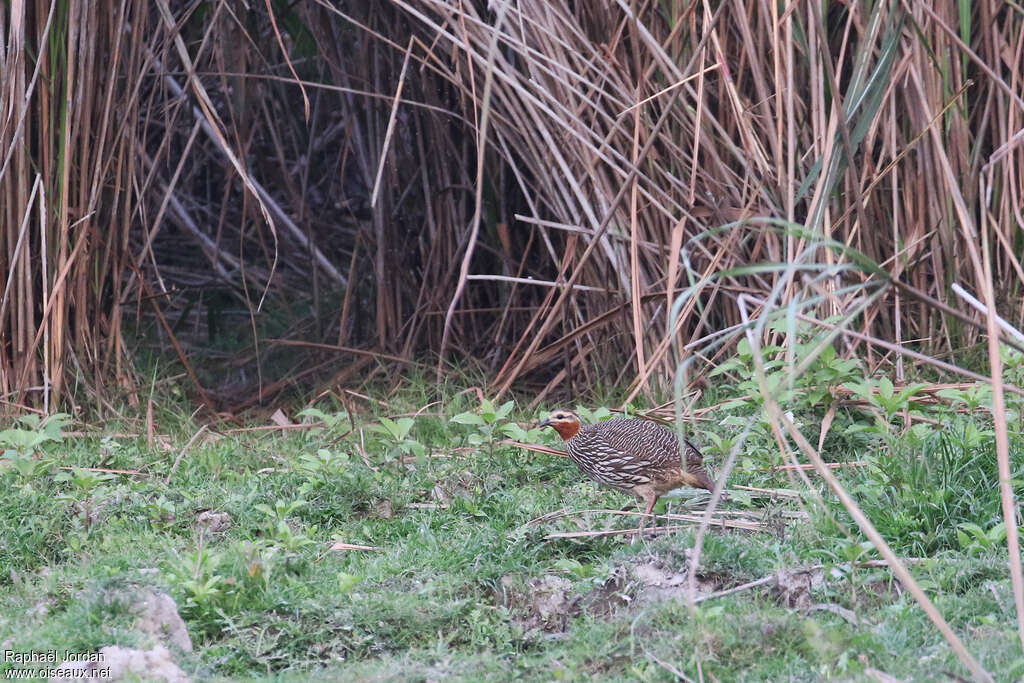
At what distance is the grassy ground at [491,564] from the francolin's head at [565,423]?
0.11 meters

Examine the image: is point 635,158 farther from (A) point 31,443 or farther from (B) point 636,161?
(A) point 31,443

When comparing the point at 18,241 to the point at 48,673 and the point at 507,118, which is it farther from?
the point at 48,673

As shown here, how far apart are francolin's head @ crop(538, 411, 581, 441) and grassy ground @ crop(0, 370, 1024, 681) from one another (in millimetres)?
105

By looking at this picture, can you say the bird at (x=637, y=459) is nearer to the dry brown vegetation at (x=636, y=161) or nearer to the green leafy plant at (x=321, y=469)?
the dry brown vegetation at (x=636, y=161)

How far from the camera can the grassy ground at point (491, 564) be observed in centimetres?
272

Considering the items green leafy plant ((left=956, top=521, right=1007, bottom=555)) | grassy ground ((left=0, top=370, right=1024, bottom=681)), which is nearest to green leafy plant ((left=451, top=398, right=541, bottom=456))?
grassy ground ((left=0, top=370, right=1024, bottom=681))

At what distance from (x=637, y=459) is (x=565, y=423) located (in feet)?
2.01

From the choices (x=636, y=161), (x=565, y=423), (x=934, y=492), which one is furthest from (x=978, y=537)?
(x=636, y=161)

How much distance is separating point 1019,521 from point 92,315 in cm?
351

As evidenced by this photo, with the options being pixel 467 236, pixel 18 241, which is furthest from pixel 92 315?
pixel 467 236

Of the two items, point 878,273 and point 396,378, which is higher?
point 878,273

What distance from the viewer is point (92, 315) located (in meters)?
4.87

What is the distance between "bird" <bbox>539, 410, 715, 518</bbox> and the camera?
3516 mm

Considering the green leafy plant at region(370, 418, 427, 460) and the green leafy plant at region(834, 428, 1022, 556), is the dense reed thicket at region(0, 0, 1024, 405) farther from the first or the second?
the green leafy plant at region(834, 428, 1022, 556)
